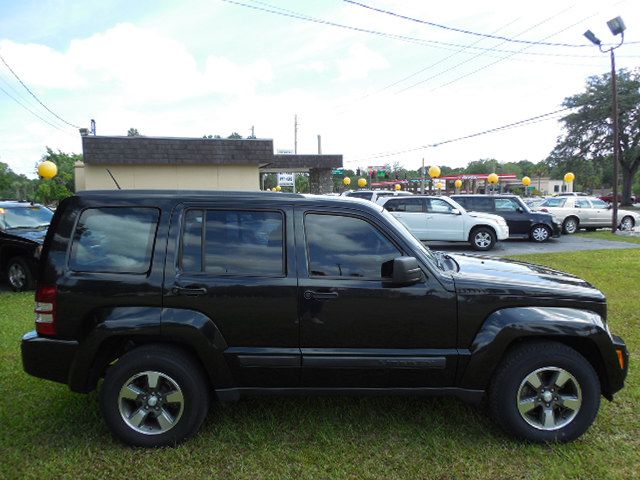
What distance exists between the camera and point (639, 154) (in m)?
44.0

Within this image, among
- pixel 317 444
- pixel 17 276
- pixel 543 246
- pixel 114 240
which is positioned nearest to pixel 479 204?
pixel 543 246

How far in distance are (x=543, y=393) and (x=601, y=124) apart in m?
49.1

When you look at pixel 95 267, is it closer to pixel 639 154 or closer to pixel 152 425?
pixel 152 425

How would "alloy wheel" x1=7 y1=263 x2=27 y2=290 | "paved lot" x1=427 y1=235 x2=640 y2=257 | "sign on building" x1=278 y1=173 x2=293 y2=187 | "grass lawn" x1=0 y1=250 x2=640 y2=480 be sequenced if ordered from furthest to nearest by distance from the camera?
"sign on building" x1=278 y1=173 x2=293 y2=187
"paved lot" x1=427 y1=235 x2=640 y2=257
"alloy wheel" x1=7 y1=263 x2=27 y2=290
"grass lawn" x1=0 y1=250 x2=640 y2=480

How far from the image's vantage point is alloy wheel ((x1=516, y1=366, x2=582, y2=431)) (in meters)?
3.22

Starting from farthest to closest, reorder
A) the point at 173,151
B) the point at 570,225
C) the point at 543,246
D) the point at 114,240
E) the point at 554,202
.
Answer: the point at 554,202
the point at 570,225
the point at 173,151
the point at 543,246
the point at 114,240

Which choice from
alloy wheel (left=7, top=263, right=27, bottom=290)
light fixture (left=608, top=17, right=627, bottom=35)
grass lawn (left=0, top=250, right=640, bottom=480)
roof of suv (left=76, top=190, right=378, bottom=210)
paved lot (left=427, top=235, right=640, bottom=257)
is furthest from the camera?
light fixture (left=608, top=17, right=627, bottom=35)

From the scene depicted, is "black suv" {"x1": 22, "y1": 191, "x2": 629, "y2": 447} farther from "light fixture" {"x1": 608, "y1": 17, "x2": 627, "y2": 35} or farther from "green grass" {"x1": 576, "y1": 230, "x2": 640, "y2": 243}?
"light fixture" {"x1": 608, "y1": 17, "x2": 627, "y2": 35}

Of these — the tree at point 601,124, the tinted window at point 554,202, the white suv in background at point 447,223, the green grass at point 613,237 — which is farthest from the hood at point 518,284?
the tree at point 601,124

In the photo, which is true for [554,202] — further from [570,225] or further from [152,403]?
[152,403]

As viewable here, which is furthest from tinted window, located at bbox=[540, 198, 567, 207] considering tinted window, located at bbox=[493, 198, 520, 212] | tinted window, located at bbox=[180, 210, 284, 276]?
tinted window, located at bbox=[180, 210, 284, 276]

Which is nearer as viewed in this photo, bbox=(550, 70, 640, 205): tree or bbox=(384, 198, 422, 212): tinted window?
bbox=(384, 198, 422, 212): tinted window

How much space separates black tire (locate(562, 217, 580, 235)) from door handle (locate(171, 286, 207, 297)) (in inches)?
759

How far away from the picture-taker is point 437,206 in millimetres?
14609
